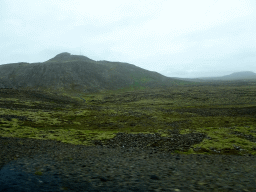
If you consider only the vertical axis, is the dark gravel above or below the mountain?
below

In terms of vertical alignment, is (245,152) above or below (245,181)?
below

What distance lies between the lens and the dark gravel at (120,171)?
11.0 meters

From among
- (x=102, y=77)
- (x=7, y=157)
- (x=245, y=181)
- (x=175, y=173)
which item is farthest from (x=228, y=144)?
(x=102, y=77)

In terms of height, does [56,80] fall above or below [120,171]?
above

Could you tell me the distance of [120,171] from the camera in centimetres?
1404

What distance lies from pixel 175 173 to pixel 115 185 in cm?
559

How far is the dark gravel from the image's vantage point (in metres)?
11.0

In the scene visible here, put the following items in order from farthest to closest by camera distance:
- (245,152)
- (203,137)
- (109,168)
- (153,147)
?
1. (203,137)
2. (153,147)
3. (245,152)
4. (109,168)

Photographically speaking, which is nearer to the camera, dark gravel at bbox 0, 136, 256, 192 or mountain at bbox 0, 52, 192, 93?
dark gravel at bbox 0, 136, 256, 192

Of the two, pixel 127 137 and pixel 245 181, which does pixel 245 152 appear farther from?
pixel 127 137

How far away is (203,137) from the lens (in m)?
27.5

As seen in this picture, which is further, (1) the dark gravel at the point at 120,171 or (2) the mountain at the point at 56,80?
(2) the mountain at the point at 56,80

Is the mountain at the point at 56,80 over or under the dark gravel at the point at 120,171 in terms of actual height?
over

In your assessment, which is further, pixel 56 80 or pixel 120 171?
pixel 56 80
